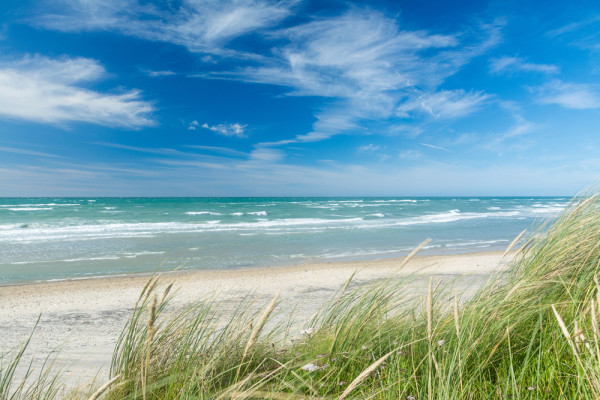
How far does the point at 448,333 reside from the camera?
88.0 inches

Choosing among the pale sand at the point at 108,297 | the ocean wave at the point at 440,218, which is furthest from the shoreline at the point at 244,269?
the ocean wave at the point at 440,218

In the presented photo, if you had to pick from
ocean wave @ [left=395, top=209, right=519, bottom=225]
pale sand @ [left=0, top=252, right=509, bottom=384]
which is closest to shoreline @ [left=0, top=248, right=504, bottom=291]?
pale sand @ [left=0, top=252, right=509, bottom=384]

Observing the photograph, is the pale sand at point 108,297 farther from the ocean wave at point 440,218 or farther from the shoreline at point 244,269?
the ocean wave at point 440,218

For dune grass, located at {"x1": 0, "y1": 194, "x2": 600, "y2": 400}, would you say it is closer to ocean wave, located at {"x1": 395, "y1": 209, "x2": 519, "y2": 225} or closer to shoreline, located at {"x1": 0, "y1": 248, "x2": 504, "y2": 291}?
shoreline, located at {"x1": 0, "y1": 248, "x2": 504, "y2": 291}

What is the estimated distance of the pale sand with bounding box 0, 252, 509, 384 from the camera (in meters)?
5.29

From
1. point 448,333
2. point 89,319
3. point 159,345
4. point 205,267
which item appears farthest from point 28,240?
point 448,333

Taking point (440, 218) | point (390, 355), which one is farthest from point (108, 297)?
point (440, 218)

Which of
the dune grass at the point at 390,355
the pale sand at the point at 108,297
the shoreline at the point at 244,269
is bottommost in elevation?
the shoreline at the point at 244,269

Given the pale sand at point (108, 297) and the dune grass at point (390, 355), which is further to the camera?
the pale sand at point (108, 297)

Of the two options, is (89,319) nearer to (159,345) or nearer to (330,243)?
(159,345)

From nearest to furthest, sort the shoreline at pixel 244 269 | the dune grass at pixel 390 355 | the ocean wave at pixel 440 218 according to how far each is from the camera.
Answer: the dune grass at pixel 390 355 < the shoreline at pixel 244 269 < the ocean wave at pixel 440 218

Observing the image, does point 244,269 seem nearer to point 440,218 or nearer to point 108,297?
point 108,297

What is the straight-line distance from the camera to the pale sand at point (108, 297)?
208 inches

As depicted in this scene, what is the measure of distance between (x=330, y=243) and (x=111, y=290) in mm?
11131
